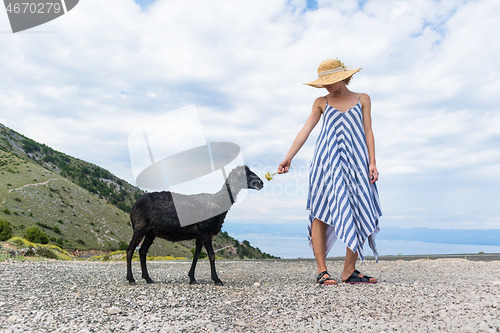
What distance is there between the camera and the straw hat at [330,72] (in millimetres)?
6644

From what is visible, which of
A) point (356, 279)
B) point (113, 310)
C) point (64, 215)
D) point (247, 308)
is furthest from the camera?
point (64, 215)

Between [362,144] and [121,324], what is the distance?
473 centimetres

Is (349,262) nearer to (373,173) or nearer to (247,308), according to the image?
(373,173)

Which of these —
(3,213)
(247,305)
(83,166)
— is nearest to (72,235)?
(3,213)

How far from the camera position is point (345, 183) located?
660 cm

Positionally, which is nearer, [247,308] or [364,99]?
[247,308]

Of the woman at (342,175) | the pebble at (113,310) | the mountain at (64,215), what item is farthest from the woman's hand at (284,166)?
the mountain at (64,215)

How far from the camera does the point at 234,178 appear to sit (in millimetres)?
7043

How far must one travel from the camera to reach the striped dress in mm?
6516

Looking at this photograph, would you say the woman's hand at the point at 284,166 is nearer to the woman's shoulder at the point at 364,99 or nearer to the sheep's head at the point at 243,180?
the sheep's head at the point at 243,180

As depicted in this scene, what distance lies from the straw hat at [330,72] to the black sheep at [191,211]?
2.05 meters

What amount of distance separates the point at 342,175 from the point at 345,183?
0.51ft

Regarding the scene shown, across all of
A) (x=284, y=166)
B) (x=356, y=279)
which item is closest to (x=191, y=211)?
(x=284, y=166)

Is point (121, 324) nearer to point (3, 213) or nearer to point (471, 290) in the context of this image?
point (471, 290)
